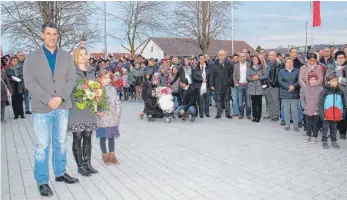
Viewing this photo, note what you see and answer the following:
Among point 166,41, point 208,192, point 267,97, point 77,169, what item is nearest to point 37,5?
point 267,97

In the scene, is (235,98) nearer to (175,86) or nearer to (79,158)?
(175,86)

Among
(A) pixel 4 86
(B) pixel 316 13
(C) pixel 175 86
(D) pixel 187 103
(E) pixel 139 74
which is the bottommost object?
(D) pixel 187 103

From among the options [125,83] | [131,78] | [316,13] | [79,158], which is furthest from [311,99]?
[125,83]

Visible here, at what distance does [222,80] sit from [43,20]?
11656 mm

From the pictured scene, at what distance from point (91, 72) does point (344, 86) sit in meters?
5.66

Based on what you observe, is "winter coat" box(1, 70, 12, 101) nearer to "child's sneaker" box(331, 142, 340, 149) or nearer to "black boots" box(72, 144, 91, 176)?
"black boots" box(72, 144, 91, 176)

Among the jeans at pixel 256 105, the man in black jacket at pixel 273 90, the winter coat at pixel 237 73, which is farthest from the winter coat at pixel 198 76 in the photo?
the man in black jacket at pixel 273 90

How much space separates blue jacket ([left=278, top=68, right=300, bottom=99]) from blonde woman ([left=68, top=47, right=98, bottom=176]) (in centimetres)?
512

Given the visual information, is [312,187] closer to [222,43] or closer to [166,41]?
[166,41]

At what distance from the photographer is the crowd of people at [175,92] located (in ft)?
15.0

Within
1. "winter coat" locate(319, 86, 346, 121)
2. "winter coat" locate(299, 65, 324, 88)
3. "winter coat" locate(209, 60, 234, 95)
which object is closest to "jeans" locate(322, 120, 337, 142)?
"winter coat" locate(319, 86, 346, 121)

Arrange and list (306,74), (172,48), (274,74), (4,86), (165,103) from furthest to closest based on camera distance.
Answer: (172,48)
(4,86)
(165,103)
(274,74)
(306,74)

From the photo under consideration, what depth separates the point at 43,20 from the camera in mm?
17969

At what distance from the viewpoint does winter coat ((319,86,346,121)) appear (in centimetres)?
682
